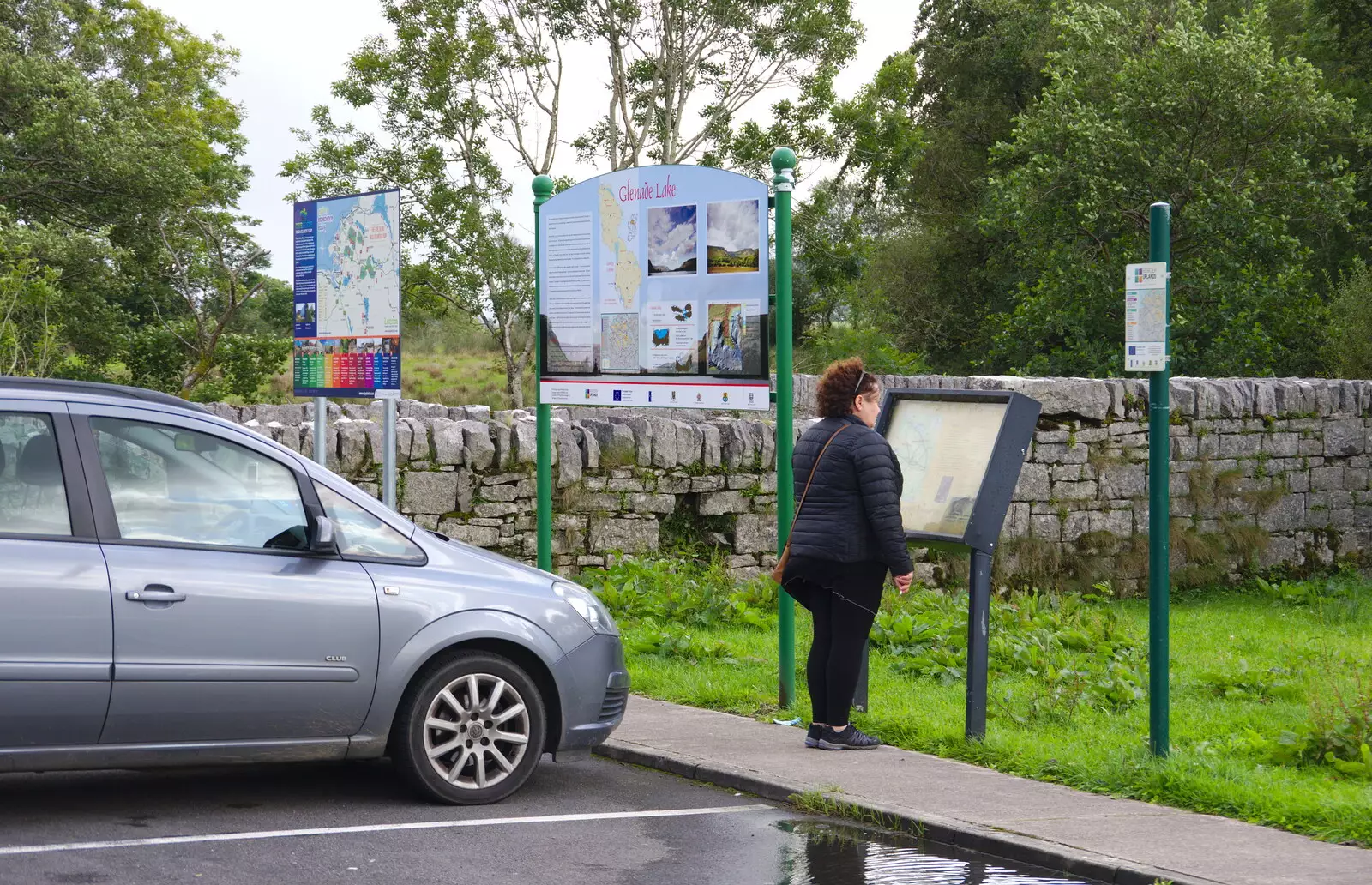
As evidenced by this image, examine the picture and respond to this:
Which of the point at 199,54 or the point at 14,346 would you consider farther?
the point at 199,54

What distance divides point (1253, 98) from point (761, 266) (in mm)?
20499

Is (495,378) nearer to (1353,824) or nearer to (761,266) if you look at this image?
(761,266)

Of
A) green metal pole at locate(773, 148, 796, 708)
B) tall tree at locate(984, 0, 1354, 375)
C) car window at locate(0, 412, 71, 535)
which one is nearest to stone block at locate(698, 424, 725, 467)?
green metal pole at locate(773, 148, 796, 708)

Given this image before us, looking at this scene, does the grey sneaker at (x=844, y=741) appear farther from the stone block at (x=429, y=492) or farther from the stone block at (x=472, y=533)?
the stone block at (x=429, y=492)

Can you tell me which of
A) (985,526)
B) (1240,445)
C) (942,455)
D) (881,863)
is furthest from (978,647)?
(1240,445)

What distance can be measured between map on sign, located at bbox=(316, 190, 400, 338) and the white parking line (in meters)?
4.29

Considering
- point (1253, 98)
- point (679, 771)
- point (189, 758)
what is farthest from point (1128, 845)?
point (1253, 98)

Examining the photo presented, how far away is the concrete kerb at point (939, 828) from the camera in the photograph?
17.5 feet

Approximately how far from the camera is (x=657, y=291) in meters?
9.02

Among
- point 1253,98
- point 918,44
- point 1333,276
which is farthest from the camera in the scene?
point 918,44

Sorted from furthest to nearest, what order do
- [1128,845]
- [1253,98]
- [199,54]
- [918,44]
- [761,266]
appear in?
[199,54]
[918,44]
[1253,98]
[761,266]
[1128,845]

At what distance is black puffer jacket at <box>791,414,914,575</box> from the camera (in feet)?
24.0

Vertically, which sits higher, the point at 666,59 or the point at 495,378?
the point at 666,59

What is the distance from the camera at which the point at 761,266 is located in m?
8.66
